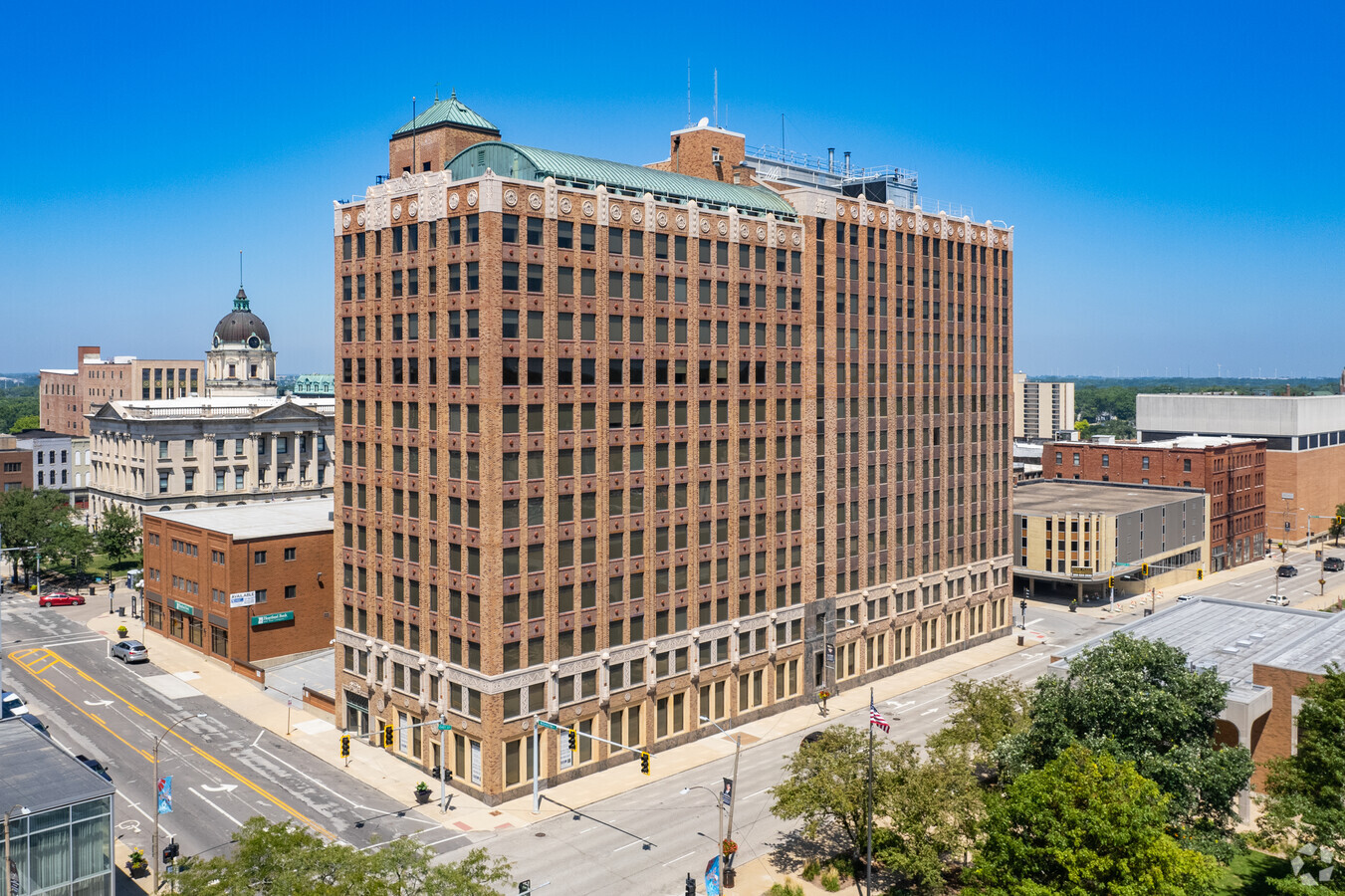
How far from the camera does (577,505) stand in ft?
215

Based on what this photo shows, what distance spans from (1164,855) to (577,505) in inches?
1527

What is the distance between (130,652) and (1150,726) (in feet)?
279

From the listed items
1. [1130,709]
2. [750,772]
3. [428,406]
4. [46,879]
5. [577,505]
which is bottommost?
[750,772]

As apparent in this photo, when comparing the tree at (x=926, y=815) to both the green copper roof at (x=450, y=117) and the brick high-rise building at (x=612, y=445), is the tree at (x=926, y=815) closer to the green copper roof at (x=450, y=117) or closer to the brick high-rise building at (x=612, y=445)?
the brick high-rise building at (x=612, y=445)

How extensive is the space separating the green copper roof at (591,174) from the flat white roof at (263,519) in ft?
114

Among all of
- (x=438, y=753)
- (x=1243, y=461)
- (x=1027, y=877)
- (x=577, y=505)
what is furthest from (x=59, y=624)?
(x=1243, y=461)

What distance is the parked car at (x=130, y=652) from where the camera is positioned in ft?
305

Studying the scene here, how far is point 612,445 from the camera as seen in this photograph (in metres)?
67.4

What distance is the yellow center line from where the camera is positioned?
60188mm

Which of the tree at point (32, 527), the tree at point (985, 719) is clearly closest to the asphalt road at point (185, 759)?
the tree at point (985, 719)

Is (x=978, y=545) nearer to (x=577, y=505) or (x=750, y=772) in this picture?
(x=750, y=772)

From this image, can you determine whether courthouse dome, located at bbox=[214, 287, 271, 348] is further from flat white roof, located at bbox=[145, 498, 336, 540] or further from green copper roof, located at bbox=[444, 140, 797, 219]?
green copper roof, located at bbox=[444, 140, 797, 219]

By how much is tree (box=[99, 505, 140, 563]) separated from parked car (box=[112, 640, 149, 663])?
40857 mm

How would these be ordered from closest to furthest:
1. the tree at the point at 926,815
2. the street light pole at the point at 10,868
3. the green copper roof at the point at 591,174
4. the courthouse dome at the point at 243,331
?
the street light pole at the point at 10,868 < the tree at the point at 926,815 < the green copper roof at the point at 591,174 < the courthouse dome at the point at 243,331
